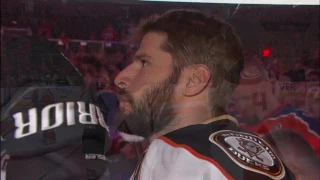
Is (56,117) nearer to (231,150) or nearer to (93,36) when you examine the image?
(93,36)

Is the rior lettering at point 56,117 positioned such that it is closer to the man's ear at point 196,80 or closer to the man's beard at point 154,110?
the man's beard at point 154,110

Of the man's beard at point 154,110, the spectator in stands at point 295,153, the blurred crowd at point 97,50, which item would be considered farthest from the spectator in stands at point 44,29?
the spectator in stands at point 295,153

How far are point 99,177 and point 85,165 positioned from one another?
0.26ft

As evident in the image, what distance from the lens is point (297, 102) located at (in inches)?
72.2

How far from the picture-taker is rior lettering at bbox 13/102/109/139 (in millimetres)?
1472

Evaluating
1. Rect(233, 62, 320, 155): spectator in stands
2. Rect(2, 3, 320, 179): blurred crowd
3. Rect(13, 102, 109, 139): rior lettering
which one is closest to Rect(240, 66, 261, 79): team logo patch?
Rect(233, 62, 320, 155): spectator in stands

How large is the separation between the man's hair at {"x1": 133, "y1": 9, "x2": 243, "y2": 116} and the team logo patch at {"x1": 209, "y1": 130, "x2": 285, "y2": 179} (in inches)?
5.3

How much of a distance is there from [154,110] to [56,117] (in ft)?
1.33

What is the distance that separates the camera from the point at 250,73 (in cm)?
175

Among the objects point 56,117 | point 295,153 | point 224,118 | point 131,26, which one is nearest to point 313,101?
point 295,153

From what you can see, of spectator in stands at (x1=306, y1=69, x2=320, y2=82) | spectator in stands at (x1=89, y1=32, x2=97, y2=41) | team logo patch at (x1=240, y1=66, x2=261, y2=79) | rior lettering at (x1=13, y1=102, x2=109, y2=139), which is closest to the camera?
rior lettering at (x1=13, y1=102, x2=109, y2=139)

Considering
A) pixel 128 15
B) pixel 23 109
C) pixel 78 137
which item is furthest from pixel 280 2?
pixel 23 109

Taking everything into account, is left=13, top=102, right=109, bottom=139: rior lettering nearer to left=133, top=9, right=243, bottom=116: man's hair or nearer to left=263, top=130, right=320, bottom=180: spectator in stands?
left=133, top=9, right=243, bottom=116: man's hair

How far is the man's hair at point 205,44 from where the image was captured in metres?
1.64
